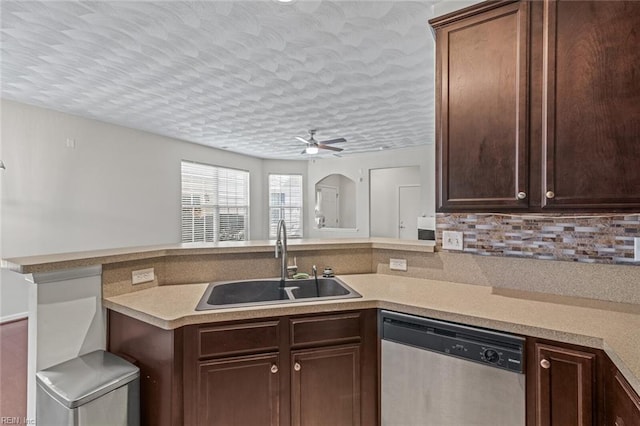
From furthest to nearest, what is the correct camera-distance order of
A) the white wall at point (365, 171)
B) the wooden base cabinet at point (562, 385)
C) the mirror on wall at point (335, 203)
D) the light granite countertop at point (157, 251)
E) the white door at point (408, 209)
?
1. the mirror on wall at point (335, 203)
2. the white door at point (408, 209)
3. the white wall at point (365, 171)
4. the light granite countertop at point (157, 251)
5. the wooden base cabinet at point (562, 385)

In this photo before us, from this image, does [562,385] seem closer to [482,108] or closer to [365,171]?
[482,108]

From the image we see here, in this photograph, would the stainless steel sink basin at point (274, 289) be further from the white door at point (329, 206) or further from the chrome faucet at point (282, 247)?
the white door at point (329, 206)

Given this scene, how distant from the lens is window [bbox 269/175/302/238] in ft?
27.7

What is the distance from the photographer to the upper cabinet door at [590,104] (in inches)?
50.6

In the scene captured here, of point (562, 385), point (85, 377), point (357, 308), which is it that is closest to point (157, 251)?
point (85, 377)

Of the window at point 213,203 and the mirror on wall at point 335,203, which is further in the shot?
the mirror on wall at point 335,203

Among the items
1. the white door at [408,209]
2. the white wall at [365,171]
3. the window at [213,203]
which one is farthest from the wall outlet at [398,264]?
the white door at [408,209]

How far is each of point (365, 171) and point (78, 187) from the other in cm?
550

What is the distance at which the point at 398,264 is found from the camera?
2.24 meters

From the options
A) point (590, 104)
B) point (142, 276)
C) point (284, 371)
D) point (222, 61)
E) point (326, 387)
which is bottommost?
point (326, 387)

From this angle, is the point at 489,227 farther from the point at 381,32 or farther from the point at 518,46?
the point at 381,32

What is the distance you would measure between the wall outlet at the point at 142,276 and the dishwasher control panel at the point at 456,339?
1.37m

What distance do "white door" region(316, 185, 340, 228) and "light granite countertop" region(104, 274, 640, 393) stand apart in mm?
6817

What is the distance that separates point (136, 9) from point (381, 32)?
5.47 feet
